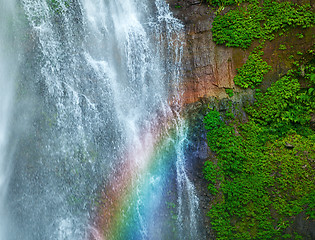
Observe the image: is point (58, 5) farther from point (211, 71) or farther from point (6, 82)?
point (211, 71)

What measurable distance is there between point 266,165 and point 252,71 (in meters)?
2.57

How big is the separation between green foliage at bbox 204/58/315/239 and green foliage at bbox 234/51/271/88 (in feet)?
1.34

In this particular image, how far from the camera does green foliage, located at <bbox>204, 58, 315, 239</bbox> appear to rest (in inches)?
273

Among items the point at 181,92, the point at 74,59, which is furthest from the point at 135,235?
the point at 74,59

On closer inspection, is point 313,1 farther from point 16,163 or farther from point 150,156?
point 16,163

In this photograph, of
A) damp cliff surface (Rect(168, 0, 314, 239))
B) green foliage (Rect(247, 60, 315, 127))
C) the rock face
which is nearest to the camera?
green foliage (Rect(247, 60, 315, 127))

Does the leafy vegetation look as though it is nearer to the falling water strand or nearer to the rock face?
the falling water strand

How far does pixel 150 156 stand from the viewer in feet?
25.3

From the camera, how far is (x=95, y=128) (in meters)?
7.20

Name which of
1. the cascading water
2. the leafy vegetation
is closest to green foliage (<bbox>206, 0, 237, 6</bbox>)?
the cascading water

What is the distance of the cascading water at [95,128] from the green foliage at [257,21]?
4.37 feet

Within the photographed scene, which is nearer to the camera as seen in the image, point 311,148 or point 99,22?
point 311,148

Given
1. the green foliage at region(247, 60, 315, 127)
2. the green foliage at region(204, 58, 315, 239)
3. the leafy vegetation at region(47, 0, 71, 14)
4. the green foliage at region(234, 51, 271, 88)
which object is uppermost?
the leafy vegetation at region(47, 0, 71, 14)

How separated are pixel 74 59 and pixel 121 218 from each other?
14.1ft
